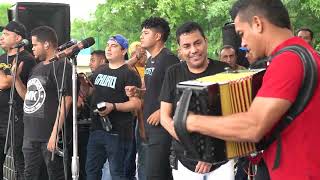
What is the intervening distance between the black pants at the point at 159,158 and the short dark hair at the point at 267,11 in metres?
2.40

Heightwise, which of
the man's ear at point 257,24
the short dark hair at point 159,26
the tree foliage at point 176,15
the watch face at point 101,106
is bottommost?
the watch face at point 101,106

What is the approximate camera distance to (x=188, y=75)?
4336 millimetres

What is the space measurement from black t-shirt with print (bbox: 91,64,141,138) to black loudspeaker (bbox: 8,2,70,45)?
3.09m

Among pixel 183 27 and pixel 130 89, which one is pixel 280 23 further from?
pixel 130 89

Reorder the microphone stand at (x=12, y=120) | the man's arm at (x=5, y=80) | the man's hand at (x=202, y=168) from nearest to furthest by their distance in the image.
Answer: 1. the man's hand at (x=202, y=168)
2. the microphone stand at (x=12, y=120)
3. the man's arm at (x=5, y=80)

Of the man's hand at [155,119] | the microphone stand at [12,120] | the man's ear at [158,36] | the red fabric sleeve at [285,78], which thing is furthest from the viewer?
the microphone stand at [12,120]

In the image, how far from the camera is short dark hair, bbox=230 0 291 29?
2.54 metres

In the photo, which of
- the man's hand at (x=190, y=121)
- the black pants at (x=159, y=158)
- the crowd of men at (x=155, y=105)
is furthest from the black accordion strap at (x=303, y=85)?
the black pants at (x=159, y=158)

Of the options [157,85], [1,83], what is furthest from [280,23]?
[1,83]

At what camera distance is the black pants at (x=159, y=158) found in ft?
15.7

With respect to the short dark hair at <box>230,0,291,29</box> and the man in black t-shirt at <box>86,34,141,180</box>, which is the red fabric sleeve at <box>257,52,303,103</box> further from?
the man in black t-shirt at <box>86,34,141,180</box>

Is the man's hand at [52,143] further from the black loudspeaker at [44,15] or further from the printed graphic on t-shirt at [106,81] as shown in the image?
the black loudspeaker at [44,15]

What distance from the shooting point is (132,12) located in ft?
58.2

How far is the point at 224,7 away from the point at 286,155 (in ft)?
40.2
